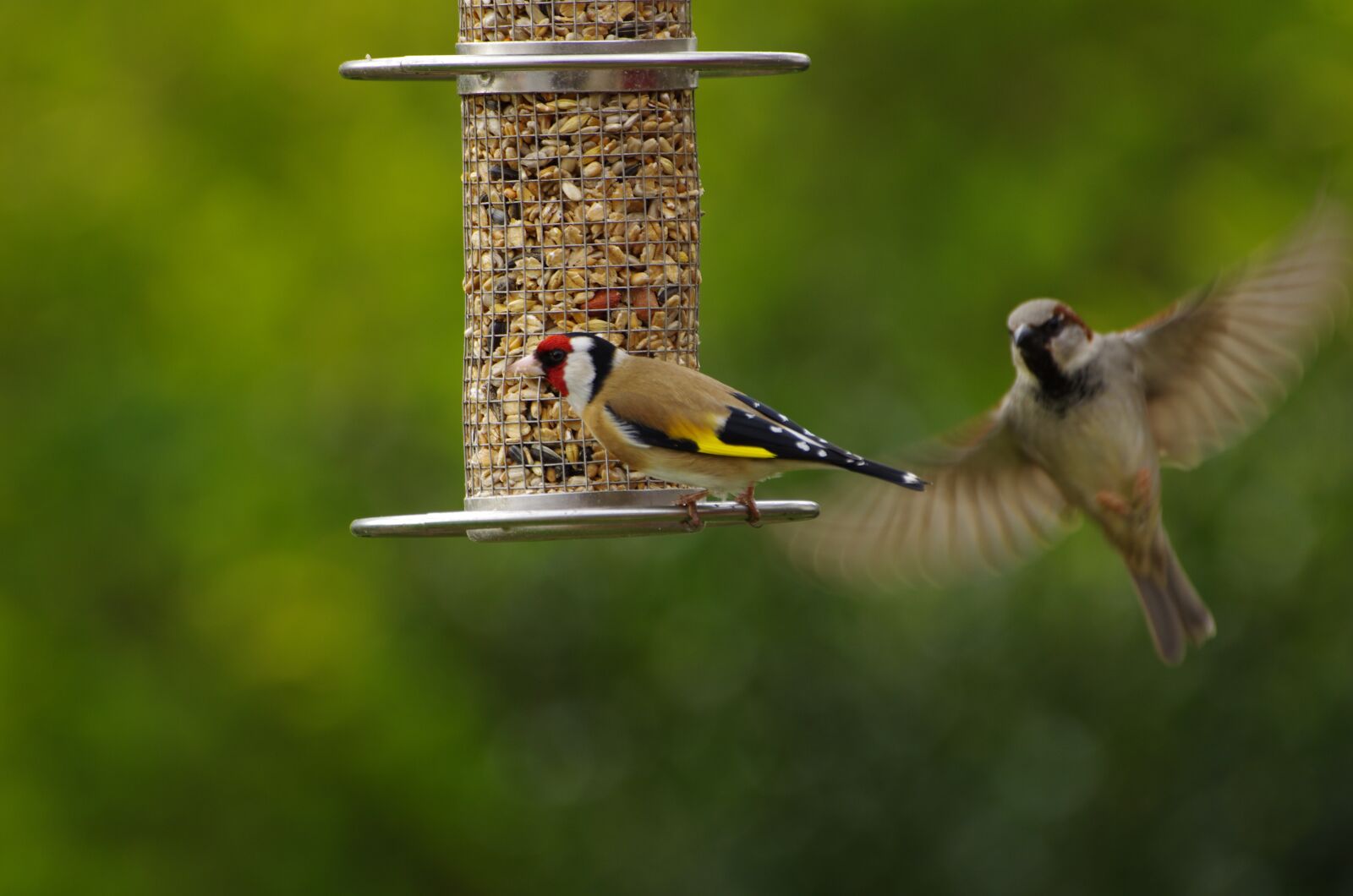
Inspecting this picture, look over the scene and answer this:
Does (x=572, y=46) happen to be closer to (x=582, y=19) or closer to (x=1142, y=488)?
(x=582, y=19)

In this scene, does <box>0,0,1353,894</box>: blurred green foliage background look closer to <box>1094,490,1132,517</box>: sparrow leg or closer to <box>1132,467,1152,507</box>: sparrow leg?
<box>1094,490,1132,517</box>: sparrow leg

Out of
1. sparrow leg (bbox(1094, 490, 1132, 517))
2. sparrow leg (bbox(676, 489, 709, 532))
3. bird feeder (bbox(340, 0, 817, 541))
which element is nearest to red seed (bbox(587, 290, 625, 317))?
bird feeder (bbox(340, 0, 817, 541))

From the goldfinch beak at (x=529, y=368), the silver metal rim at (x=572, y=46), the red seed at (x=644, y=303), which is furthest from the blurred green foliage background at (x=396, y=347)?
the silver metal rim at (x=572, y=46)

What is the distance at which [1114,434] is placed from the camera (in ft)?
23.4

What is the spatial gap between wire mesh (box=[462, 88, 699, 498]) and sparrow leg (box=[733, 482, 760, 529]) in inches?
15.5

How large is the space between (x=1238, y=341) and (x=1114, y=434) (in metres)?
0.55

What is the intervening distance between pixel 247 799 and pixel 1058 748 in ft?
18.4

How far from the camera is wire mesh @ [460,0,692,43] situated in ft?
20.4

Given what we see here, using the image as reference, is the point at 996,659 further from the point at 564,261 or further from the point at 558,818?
the point at 564,261

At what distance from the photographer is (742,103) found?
40.5ft

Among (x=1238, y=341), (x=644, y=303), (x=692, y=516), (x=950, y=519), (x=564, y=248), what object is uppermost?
(x=564, y=248)

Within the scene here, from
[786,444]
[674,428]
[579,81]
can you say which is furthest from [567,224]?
[786,444]

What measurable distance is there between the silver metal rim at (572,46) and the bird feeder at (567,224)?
0.05ft

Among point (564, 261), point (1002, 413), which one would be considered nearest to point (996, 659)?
point (1002, 413)
